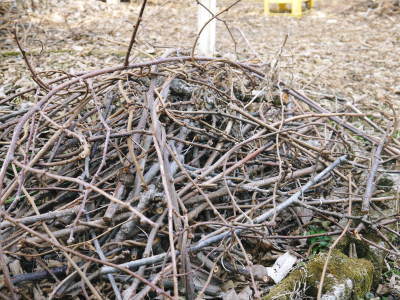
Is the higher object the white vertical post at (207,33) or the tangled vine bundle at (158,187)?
the white vertical post at (207,33)

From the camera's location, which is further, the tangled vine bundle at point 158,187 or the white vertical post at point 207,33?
the white vertical post at point 207,33

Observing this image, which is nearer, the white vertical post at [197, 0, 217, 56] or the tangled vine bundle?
the tangled vine bundle

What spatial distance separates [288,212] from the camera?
2.31 m

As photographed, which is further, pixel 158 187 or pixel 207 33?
pixel 207 33

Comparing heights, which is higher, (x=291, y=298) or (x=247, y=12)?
(x=247, y=12)

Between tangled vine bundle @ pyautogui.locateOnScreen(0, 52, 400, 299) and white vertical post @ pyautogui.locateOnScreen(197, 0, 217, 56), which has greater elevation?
white vertical post @ pyautogui.locateOnScreen(197, 0, 217, 56)

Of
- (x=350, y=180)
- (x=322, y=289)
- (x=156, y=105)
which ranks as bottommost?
(x=322, y=289)

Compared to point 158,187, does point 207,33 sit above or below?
above

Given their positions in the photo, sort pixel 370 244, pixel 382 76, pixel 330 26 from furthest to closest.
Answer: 1. pixel 330 26
2. pixel 382 76
3. pixel 370 244

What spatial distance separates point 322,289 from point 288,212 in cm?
54

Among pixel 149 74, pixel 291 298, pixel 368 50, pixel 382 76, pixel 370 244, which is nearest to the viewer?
pixel 291 298

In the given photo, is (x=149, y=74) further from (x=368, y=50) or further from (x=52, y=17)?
(x=52, y=17)

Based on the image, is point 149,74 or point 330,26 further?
point 330,26

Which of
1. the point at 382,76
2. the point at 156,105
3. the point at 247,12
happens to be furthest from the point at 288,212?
the point at 247,12
